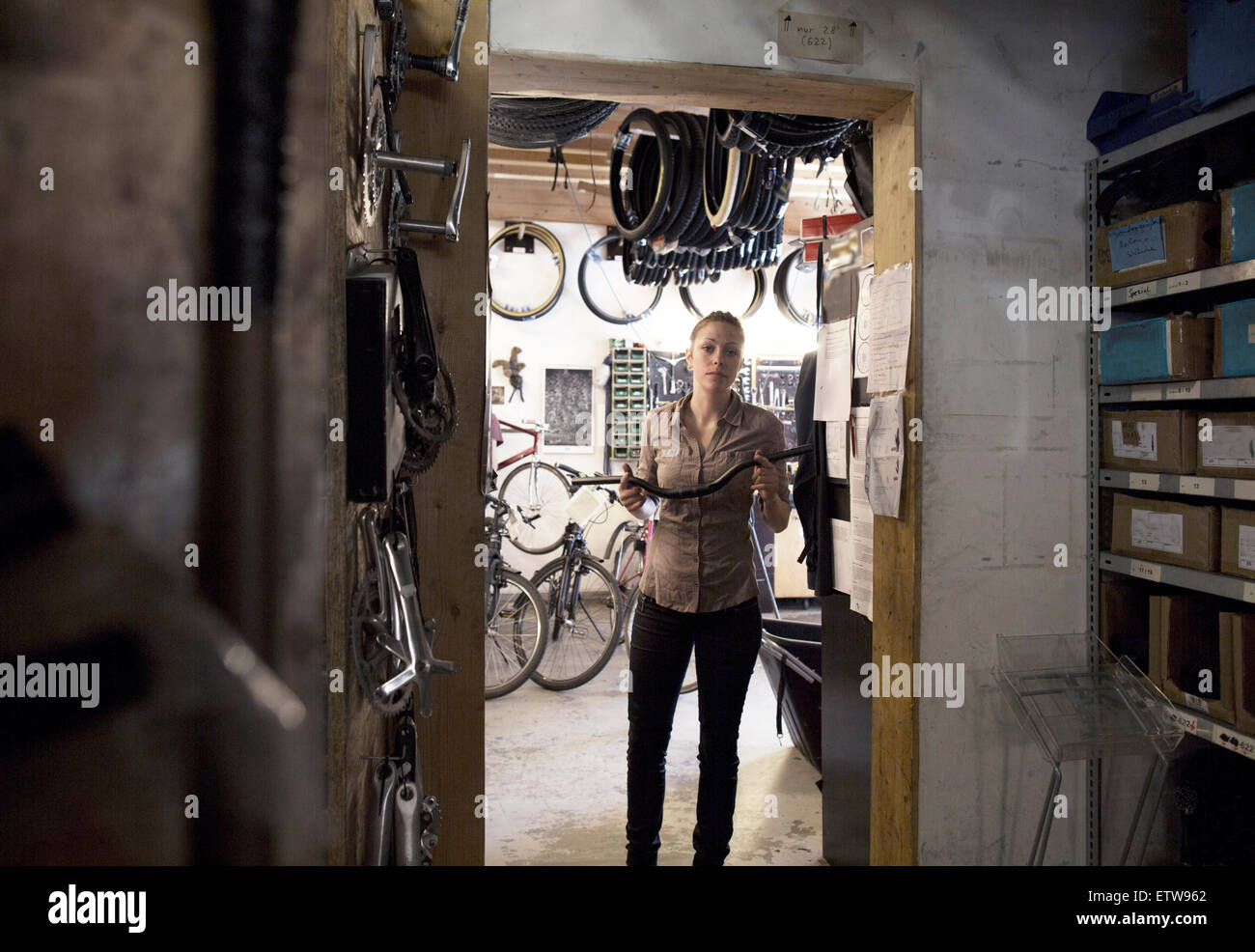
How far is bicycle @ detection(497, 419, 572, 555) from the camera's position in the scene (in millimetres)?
6137

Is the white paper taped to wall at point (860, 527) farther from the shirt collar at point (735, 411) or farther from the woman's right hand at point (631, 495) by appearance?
the woman's right hand at point (631, 495)

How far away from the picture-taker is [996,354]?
2.14m

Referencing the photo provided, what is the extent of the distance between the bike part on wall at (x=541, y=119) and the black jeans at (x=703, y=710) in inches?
82.3

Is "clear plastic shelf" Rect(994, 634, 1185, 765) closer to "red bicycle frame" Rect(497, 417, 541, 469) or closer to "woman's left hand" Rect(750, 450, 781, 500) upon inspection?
"woman's left hand" Rect(750, 450, 781, 500)

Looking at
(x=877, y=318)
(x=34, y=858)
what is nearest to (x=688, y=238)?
(x=877, y=318)

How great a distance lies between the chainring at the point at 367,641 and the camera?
2.97 ft

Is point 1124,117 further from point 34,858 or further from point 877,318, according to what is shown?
point 34,858

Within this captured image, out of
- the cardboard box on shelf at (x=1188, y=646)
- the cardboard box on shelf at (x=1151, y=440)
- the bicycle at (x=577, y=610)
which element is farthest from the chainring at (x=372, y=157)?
the bicycle at (x=577, y=610)

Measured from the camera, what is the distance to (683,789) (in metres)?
3.26

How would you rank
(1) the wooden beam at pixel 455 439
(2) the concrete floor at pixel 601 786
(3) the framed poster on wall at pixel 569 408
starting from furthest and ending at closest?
(3) the framed poster on wall at pixel 569 408 → (2) the concrete floor at pixel 601 786 → (1) the wooden beam at pixel 455 439

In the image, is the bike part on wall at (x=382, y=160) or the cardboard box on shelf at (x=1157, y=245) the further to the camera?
the cardboard box on shelf at (x=1157, y=245)

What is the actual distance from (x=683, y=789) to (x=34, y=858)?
280 cm

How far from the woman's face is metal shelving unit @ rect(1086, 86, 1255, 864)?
1036 mm

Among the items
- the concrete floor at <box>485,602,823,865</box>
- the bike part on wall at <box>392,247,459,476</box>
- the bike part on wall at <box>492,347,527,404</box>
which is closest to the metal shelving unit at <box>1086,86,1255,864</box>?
the concrete floor at <box>485,602,823,865</box>
